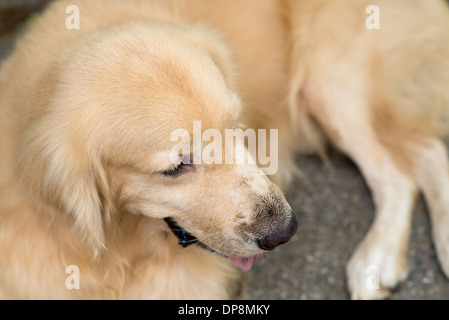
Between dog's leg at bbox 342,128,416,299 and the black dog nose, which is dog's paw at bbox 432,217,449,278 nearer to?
dog's leg at bbox 342,128,416,299

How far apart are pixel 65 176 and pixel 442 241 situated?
77.0 inches

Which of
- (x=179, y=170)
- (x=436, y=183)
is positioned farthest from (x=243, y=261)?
(x=436, y=183)

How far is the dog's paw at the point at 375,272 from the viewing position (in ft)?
9.11

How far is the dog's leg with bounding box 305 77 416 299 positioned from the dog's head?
0.93m

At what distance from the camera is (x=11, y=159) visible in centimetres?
233

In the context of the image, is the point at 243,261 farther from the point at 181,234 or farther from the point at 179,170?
the point at 179,170

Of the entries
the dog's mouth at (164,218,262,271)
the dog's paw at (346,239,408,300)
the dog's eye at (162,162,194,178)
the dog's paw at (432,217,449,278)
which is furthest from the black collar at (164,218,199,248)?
the dog's paw at (432,217,449,278)

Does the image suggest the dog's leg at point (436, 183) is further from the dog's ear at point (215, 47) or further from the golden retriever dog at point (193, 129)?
the dog's ear at point (215, 47)

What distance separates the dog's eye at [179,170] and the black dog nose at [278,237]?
0.39 m

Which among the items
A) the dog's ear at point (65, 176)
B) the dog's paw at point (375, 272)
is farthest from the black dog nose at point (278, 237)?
the dog's paw at point (375, 272)

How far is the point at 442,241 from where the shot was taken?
2.87 metres

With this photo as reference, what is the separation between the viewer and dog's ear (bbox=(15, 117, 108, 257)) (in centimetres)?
204

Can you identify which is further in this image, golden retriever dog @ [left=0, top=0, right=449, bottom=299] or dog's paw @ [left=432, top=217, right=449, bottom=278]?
dog's paw @ [left=432, top=217, right=449, bottom=278]
